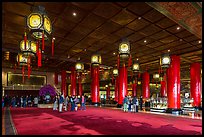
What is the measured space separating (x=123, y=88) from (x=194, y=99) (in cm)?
768

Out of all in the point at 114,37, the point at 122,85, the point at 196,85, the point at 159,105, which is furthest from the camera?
the point at 122,85

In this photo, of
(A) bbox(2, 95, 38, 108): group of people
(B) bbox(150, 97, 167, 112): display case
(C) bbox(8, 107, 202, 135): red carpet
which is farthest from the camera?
(A) bbox(2, 95, 38, 108): group of people

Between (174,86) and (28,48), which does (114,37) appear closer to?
(28,48)

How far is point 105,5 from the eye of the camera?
316 inches

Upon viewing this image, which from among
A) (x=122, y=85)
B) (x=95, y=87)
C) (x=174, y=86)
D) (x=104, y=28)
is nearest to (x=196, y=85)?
(x=174, y=86)

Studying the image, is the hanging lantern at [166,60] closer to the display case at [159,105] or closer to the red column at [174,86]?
the red column at [174,86]

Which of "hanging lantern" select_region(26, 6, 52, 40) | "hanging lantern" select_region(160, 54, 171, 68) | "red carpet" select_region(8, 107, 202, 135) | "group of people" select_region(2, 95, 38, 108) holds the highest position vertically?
"hanging lantern" select_region(26, 6, 52, 40)

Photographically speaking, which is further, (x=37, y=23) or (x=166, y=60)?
(x=166, y=60)

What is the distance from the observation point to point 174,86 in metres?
15.5

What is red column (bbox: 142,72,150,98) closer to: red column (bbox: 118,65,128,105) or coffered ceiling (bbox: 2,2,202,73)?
red column (bbox: 118,65,128,105)

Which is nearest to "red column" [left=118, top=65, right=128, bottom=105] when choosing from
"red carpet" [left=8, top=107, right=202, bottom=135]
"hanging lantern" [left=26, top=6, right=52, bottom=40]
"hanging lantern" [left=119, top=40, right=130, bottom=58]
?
"hanging lantern" [left=119, top=40, right=130, bottom=58]

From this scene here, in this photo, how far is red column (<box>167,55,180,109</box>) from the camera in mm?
15484

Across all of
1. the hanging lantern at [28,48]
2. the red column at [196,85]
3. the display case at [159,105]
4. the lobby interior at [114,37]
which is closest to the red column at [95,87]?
the lobby interior at [114,37]

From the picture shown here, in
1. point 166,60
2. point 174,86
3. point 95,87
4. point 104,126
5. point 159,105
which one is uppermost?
point 166,60
